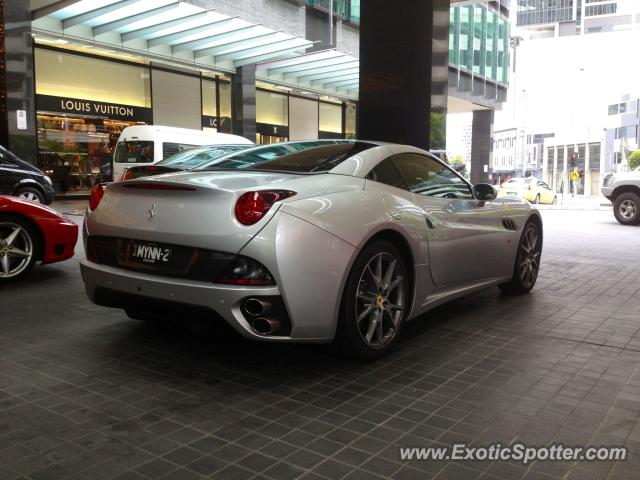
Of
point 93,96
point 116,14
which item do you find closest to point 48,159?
point 93,96

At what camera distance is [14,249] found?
600 centimetres

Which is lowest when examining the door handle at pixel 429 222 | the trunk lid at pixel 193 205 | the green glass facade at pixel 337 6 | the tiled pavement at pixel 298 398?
the tiled pavement at pixel 298 398

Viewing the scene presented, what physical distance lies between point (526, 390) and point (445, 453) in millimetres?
947

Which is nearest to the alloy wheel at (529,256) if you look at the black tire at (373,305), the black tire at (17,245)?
the black tire at (373,305)

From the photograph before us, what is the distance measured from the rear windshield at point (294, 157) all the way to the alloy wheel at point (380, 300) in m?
0.71

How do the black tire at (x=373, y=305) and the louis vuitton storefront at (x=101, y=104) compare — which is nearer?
the black tire at (x=373, y=305)

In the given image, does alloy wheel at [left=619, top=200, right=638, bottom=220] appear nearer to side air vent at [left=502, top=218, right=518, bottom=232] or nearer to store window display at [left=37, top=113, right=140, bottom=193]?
side air vent at [left=502, top=218, right=518, bottom=232]

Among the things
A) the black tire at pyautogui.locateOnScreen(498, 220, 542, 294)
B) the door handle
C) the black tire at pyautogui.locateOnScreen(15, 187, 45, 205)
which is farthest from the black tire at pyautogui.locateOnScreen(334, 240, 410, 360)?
the black tire at pyautogui.locateOnScreen(15, 187, 45, 205)

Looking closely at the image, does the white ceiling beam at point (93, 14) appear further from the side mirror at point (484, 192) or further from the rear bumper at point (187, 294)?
the rear bumper at point (187, 294)

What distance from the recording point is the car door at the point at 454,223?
427 centimetres

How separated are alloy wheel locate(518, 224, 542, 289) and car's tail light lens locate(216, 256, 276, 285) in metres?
3.35

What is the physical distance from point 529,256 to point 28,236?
16.5 feet

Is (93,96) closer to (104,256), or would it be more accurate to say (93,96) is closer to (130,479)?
(104,256)

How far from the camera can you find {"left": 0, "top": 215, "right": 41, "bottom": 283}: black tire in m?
5.91
